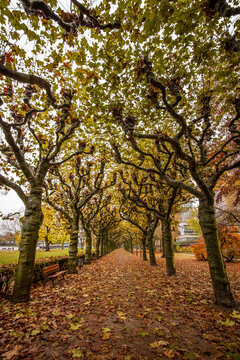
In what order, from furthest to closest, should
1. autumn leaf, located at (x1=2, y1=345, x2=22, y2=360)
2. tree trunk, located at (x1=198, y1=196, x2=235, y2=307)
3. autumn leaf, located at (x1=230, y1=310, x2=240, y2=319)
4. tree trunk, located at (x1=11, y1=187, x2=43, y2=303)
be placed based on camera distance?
tree trunk, located at (x1=11, y1=187, x2=43, y2=303) < tree trunk, located at (x1=198, y1=196, x2=235, y2=307) < autumn leaf, located at (x1=230, y1=310, x2=240, y2=319) < autumn leaf, located at (x1=2, y1=345, x2=22, y2=360)

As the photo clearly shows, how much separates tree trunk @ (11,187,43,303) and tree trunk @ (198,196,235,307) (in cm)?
595

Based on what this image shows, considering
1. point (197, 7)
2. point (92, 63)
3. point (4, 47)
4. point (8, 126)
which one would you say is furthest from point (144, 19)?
point (8, 126)

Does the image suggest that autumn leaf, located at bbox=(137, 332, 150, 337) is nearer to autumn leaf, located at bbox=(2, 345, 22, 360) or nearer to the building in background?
autumn leaf, located at bbox=(2, 345, 22, 360)

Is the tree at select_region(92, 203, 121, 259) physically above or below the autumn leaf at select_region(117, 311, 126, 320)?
above

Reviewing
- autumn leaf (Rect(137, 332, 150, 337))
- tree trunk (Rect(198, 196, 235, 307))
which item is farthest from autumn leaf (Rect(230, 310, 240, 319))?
autumn leaf (Rect(137, 332, 150, 337))

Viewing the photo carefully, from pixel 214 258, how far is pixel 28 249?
20.4ft

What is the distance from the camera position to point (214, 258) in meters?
4.71

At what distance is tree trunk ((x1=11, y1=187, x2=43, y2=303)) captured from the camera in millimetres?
4883

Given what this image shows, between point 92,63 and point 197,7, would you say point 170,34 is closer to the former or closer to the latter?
point 197,7

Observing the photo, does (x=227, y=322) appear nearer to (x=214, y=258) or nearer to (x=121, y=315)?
(x=214, y=258)

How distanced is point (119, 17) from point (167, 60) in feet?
6.31

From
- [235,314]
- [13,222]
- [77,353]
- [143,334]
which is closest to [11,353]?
[77,353]

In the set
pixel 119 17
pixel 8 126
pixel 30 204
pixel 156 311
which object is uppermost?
A: pixel 119 17

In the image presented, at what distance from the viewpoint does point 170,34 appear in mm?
3980
